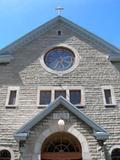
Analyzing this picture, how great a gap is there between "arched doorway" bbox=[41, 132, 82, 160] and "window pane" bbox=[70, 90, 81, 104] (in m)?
2.39

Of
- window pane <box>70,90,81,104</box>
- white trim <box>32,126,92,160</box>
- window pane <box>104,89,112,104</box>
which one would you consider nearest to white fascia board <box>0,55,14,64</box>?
window pane <box>70,90,81,104</box>

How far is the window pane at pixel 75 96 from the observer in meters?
14.6

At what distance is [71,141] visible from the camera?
41.6 ft

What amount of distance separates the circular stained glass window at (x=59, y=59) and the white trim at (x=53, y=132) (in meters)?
4.37

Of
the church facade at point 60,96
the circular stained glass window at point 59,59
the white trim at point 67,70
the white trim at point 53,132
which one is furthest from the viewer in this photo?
the circular stained glass window at point 59,59

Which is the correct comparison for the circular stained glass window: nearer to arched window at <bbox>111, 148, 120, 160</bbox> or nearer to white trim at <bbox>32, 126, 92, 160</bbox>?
white trim at <bbox>32, 126, 92, 160</bbox>

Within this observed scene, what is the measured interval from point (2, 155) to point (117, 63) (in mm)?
7528

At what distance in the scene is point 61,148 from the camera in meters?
12.7

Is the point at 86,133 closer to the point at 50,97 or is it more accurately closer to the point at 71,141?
the point at 71,141

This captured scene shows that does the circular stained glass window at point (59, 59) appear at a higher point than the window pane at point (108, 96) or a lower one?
higher

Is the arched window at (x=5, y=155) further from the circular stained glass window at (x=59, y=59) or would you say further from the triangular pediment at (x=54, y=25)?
the triangular pediment at (x=54, y=25)

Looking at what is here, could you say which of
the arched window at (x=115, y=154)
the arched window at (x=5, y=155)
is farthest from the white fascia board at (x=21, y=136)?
the arched window at (x=115, y=154)

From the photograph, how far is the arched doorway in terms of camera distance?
1234 centimetres

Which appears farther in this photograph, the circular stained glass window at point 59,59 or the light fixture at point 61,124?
the circular stained glass window at point 59,59
